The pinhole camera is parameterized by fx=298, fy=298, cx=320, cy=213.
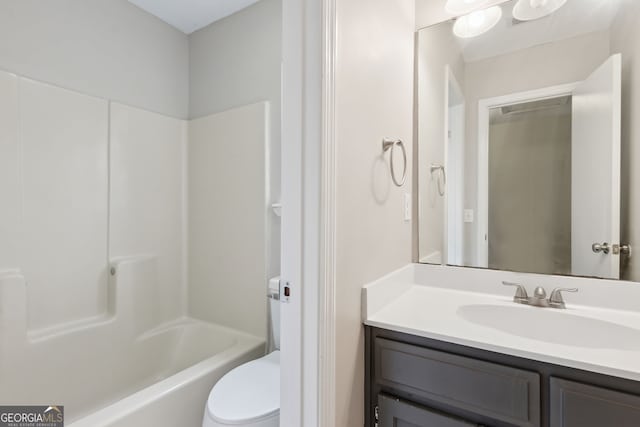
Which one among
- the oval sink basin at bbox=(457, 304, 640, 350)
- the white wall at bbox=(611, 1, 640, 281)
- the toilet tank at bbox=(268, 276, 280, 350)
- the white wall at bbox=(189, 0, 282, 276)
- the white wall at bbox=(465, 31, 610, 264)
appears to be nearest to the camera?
the oval sink basin at bbox=(457, 304, 640, 350)

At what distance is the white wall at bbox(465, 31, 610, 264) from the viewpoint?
1161 mm

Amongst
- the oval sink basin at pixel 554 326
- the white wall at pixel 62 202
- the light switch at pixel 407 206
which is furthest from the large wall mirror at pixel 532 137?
the white wall at pixel 62 202

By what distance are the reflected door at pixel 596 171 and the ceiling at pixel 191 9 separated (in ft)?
6.31

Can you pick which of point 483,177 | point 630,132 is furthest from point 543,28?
point 483,177

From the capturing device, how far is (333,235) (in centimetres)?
81

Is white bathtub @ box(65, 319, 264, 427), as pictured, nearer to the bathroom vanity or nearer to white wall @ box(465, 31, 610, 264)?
the bathroom vanity

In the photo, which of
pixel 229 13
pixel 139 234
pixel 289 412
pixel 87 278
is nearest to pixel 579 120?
pixel 289 412

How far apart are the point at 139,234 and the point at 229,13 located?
1648 mm

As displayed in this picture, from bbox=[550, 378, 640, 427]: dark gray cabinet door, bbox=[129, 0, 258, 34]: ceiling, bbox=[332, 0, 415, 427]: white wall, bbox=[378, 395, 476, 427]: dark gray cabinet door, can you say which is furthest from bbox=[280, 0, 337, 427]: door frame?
bbox=[129, 0, 258, 34]: ceiling

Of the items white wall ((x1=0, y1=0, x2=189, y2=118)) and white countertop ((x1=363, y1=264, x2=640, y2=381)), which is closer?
white countertop ((x1=363, y1=264, x2=640, y2=381))

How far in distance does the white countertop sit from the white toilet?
573 millimetres

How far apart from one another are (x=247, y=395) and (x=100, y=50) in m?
2.15

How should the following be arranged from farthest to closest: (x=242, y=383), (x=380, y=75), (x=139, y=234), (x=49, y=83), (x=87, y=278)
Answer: (x=139, y=234)
(x=87, y=278)
(x=49, y=83)
(x=242, y=383)
(x=380, y=75)

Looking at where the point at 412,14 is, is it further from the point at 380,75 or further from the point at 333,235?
the point at 333,235
